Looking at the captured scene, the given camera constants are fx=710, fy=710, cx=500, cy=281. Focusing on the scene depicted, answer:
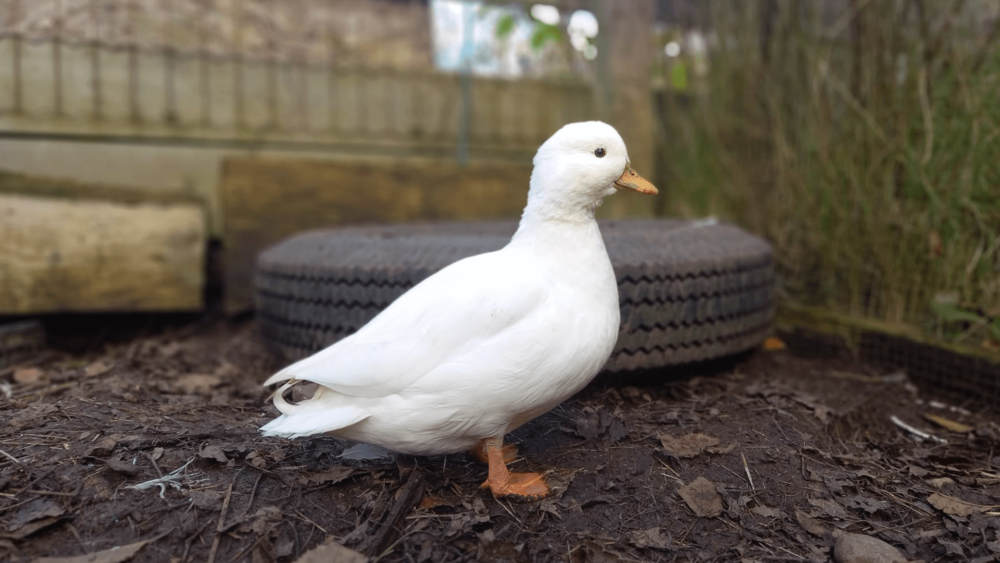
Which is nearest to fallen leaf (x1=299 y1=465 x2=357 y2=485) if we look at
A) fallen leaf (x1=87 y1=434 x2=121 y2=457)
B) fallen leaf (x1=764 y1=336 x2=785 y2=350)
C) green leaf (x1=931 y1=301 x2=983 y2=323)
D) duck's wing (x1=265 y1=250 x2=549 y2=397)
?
duck's wing (x1=265 y1=250 x2=549 y2=397)

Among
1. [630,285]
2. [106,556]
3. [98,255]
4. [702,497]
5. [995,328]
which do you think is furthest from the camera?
[98,255]

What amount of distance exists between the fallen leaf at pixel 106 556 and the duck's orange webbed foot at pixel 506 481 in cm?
80

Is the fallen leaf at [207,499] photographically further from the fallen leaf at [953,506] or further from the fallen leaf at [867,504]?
the fallen leaf at [953,506]

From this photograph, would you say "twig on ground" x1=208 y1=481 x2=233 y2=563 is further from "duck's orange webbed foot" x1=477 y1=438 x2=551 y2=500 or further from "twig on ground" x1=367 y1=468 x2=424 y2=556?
"duck's orange webbed foot" x1=477 y1=438 x2=551 y2=500

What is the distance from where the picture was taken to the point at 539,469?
1943 mm

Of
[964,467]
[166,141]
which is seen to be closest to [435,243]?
[964,467]

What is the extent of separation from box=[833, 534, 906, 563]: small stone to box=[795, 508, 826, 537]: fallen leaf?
57 millimetres

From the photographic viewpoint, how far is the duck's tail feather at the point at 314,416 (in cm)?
169

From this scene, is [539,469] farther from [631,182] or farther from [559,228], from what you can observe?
[631,182]

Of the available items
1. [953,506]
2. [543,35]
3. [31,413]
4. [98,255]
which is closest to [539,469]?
[953,506]

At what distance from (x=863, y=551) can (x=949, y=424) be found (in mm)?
1141

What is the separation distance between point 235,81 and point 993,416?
12.4 ft

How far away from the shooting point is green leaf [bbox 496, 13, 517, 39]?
4363mm

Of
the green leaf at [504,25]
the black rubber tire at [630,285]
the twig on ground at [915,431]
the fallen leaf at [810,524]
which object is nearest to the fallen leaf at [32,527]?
the black rubber tire at [630,285]
